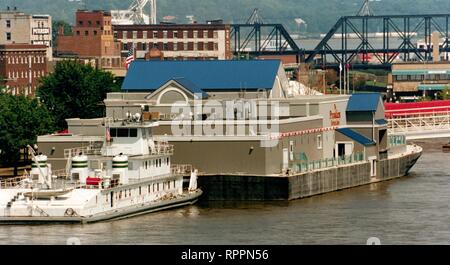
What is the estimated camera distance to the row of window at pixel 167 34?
154m

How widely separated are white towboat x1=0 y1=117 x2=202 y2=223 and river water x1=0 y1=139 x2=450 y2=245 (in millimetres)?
621

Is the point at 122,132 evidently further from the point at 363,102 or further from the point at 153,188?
the point at 363,102

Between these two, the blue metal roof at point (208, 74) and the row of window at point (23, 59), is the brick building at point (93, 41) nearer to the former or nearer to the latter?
the row of window at point (23, 59)

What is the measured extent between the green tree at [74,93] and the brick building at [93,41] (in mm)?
64085

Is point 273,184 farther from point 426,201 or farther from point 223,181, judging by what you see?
point 426,201

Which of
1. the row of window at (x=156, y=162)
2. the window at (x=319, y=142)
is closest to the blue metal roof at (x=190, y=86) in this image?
the window at (x=319, y=142)

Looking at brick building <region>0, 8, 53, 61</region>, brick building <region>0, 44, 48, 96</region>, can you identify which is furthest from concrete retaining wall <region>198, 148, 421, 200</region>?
brick building <region>0, 8, 53, 61</region>

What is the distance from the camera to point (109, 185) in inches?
1602

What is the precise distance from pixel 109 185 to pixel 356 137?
64.8 ft

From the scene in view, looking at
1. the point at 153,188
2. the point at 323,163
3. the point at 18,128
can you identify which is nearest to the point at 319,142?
the point at 323,163

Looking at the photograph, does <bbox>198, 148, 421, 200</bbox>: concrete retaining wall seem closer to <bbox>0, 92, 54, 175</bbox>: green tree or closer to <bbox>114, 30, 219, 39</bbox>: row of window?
<bbox>0, 92, 54, 175</bbox>: green tree

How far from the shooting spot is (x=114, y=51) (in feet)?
477
